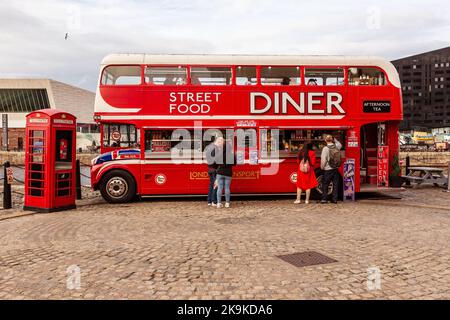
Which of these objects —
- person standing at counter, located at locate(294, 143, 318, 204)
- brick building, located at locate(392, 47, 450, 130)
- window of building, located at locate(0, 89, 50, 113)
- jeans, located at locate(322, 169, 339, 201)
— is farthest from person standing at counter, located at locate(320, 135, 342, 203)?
brick building, located at locate(392, 47, 450, 130)

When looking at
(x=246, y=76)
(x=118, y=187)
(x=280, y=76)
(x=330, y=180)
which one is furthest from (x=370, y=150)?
(x=118, y=187)

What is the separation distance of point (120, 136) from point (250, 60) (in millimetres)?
4363

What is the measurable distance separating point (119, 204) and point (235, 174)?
11.3 ft

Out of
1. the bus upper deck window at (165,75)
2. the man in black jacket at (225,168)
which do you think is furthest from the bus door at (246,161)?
the bus upper deck window at (165,75)

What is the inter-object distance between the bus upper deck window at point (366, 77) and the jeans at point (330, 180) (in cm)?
280

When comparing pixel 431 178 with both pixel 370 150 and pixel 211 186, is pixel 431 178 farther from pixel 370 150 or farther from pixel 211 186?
pixel 211 186

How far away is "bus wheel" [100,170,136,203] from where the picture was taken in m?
12.0

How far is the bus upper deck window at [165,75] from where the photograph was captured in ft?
39.2

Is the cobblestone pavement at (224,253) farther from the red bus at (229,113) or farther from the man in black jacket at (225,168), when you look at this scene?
the red bus at (229,113)

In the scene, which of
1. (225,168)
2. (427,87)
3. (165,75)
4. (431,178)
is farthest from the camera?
(427,87)

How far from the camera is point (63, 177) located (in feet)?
35.7

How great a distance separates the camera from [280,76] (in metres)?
12.2

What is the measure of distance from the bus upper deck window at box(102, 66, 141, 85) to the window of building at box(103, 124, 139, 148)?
1.22 meters

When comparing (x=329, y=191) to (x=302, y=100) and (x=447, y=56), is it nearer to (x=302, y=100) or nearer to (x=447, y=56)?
(x=302, y=100)
